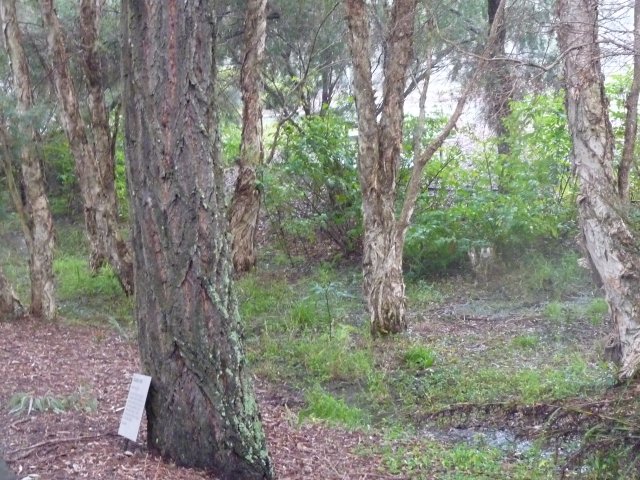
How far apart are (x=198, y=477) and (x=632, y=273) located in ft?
17.2

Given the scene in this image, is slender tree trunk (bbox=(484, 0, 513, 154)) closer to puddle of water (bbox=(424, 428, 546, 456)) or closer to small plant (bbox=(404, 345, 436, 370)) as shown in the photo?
small plant (bbox=(404, 345, 436, 370))

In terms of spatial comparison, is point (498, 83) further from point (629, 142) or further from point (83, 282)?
point (83, 282)

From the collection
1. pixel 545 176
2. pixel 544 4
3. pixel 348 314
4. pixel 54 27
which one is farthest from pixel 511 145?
pixel 54 27

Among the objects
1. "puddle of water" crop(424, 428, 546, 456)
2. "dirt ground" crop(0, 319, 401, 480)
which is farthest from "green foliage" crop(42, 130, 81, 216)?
"puddle of water" crop(424, 428, 546, 456)

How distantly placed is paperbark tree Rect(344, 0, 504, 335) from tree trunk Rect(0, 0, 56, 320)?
13.7ft

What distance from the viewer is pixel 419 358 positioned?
34.2 ft

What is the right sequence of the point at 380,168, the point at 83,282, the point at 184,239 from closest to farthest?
the point at 184,239, the point at 380,168, the point at 83,282

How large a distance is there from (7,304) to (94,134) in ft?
17.7

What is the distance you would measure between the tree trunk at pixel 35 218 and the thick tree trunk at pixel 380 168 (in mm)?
4186

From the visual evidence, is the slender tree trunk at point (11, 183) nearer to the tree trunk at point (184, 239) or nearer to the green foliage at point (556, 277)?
the tree trunk at point (184, 239)

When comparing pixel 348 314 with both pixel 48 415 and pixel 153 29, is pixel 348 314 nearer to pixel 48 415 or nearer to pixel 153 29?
pixel 48 415

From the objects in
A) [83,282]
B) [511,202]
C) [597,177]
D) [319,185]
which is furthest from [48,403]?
[319,185]

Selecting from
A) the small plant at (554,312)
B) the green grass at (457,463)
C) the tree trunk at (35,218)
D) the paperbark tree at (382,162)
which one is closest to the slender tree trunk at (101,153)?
the tree trunk at (35,218)

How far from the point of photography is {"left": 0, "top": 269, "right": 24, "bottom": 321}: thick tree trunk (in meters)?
10.8
